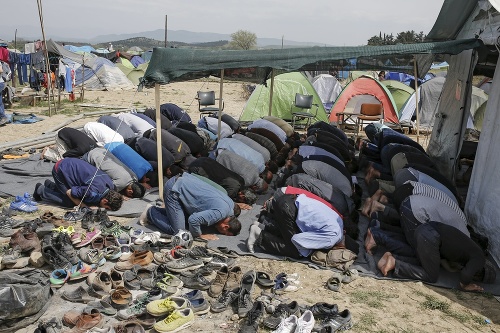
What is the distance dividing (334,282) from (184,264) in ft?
5.31

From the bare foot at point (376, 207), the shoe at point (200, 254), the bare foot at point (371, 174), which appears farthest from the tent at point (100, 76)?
the shoe at point (200, 254)

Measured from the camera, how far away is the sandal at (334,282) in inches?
187

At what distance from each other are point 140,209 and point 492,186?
4.85 metres

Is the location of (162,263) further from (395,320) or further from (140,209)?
(395,320)

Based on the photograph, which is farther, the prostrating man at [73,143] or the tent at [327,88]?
the tent at [327,88]

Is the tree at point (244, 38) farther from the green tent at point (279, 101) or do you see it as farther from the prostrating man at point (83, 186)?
the prostrating man at point (83, 186)

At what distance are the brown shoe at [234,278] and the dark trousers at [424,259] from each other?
5.68 feet

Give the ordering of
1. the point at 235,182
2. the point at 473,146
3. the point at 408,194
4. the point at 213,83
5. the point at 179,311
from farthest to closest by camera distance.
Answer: the point at 213,83, the point at 473,146, the point at 235,182, the point at 408,194, the point at 179,311

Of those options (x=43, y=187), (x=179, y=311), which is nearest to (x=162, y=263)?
(x=179, y=311)

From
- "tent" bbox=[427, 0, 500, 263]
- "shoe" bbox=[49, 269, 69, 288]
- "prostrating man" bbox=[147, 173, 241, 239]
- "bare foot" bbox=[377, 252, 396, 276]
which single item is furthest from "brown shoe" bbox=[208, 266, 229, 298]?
"tent" bbox=[427, 0, 500, 263]

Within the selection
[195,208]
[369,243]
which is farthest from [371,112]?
[195,208]

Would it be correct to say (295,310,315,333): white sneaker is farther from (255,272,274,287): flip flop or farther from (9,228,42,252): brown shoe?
(9,228,42,252): brown shoe

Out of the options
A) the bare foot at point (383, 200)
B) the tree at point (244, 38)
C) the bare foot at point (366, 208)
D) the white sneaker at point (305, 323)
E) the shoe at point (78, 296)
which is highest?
the tree at point (244, 38)

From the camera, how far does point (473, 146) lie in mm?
9258
